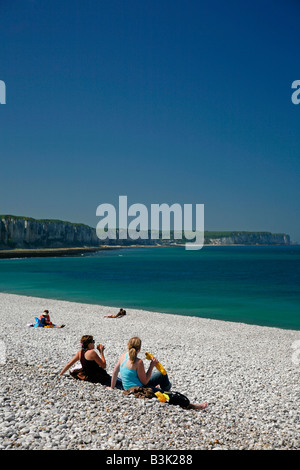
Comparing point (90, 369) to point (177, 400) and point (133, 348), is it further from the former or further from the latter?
point (177, 400)

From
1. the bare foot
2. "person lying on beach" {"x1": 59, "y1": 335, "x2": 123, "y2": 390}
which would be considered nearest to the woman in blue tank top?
"person lying on beach" {"x1": 59, "y1": 335, "x2": 123, "y2": 390}

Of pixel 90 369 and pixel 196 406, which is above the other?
pixel 90 369

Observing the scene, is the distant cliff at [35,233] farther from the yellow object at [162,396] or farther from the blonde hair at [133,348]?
the yellow object at [162,396]

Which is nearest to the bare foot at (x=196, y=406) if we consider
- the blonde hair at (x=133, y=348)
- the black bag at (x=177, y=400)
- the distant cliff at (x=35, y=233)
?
the black bag at (x=177, y=400)

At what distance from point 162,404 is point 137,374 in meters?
0.82

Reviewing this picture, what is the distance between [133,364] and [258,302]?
1033 inches

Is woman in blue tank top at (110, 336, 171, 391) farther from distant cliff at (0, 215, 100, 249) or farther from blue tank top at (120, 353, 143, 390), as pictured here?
distant cliff at (0, 215, 100, 249)

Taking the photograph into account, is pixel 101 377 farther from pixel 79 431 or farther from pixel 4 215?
pixel 4 215

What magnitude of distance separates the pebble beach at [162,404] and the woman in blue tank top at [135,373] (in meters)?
0.34

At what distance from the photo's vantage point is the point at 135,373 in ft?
23.1

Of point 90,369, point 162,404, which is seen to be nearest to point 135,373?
point 162,404

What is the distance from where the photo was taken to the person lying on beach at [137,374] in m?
6.93

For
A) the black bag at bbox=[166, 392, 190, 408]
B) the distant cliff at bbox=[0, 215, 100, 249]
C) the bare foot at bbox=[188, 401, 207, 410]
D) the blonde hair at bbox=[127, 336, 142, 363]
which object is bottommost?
the bare foot at bbox=[188, 401, 207, 410]

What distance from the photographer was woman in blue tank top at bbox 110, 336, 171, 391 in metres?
6.95
